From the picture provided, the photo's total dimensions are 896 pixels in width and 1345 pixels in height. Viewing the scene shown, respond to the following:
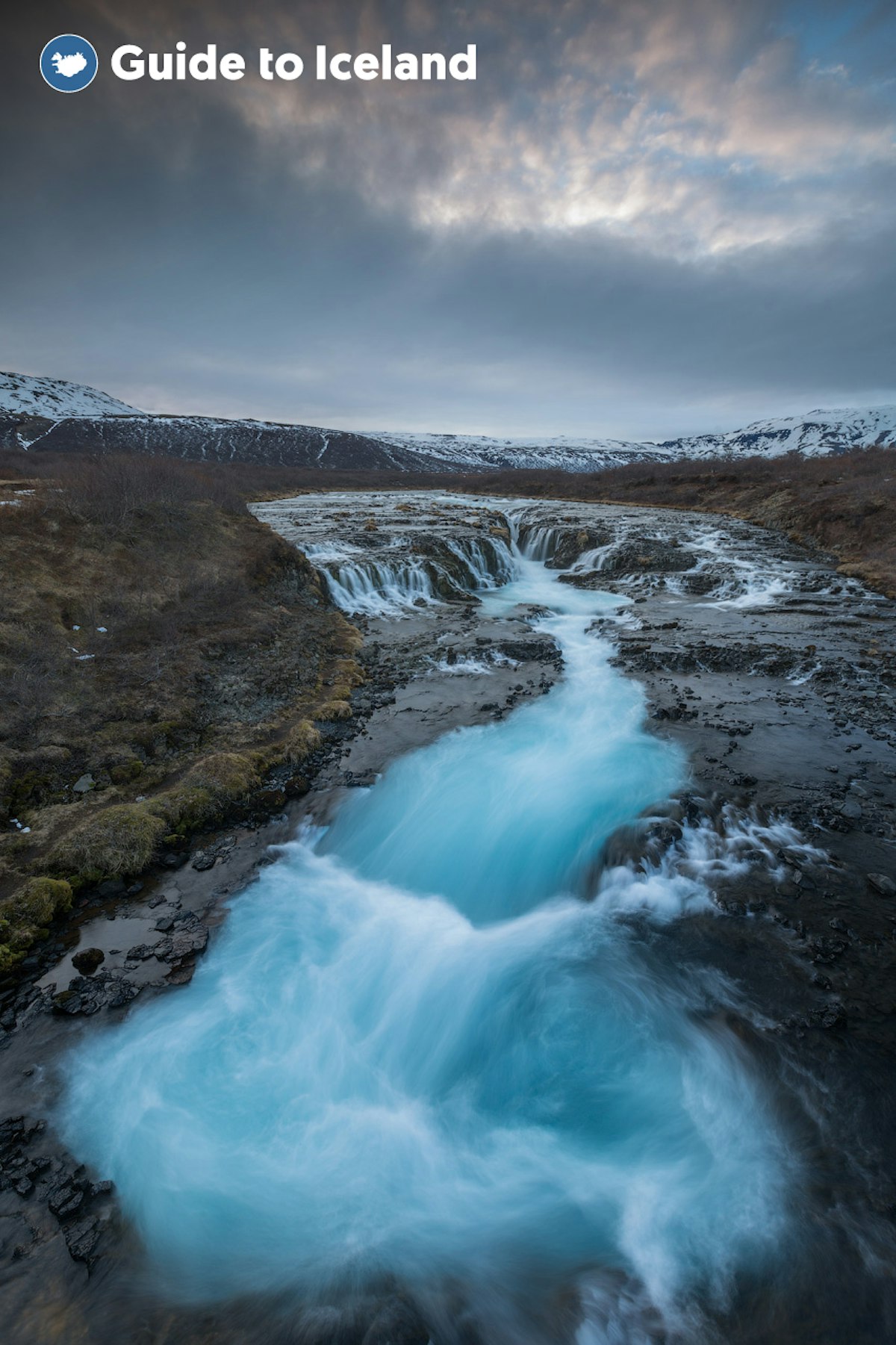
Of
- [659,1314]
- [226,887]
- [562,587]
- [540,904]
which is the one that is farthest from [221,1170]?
[562,587]

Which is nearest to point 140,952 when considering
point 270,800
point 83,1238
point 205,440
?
point 83,1238

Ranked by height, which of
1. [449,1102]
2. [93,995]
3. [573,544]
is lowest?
[449,1102]

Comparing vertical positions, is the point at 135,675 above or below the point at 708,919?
above

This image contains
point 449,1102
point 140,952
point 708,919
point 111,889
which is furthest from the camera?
point 111,889

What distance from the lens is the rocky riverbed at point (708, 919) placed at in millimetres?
4262

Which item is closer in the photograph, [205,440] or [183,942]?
[183,942]

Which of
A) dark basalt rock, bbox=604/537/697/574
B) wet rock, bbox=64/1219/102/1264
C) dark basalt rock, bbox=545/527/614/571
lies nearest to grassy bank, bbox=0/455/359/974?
wet rock, bbox=64/1219/102/1264

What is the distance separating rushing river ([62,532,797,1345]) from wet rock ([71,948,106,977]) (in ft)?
3.12

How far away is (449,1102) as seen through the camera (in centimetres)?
625

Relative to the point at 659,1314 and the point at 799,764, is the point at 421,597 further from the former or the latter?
the point at 659,1314

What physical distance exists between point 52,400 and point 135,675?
183583 mm

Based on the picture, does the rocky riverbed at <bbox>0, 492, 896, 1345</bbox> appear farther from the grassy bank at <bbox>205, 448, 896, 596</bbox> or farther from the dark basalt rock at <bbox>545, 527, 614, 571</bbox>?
the grassy bank at <bbox>205, 448, 896, 596</bbox>

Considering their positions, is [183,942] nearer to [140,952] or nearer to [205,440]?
[140,952]

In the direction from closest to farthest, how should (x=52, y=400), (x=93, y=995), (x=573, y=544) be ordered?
(x=93, y=995) < (x=573, y=544) < (x=52, y=400)
